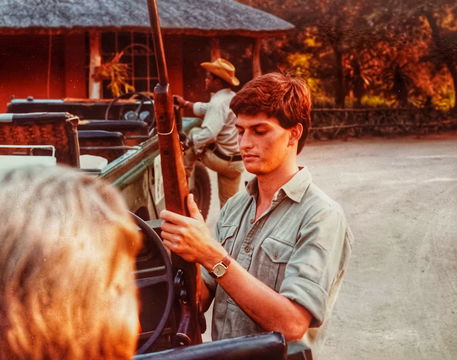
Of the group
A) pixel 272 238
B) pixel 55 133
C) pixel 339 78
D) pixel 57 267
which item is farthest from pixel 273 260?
pixel 339 78

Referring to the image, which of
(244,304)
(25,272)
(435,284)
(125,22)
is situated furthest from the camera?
(125,22)

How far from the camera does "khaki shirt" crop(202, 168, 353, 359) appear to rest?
2.00 metres

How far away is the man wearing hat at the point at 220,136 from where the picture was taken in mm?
6918

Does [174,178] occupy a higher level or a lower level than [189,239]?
higher

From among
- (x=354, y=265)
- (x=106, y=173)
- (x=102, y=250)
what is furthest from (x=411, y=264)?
(x=102, y=250)

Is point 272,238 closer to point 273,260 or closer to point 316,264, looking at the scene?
point 273,260

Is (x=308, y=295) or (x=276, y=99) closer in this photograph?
(x=308, y=295)

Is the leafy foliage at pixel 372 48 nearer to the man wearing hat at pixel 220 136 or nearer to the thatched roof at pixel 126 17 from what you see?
the thatched roof at pixel 126 17

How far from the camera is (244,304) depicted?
2.00 metres

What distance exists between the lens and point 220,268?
1979 mm

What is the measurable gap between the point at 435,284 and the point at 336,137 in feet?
50.5

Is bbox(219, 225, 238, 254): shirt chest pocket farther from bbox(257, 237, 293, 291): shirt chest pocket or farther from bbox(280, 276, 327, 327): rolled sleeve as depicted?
bbox(280, 276, 327, 327): rolled sleeve

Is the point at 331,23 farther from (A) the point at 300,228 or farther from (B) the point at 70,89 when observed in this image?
(A) the point at 300,228

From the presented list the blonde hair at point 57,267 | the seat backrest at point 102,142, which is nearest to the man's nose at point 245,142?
the blonde hair at point 57,267
